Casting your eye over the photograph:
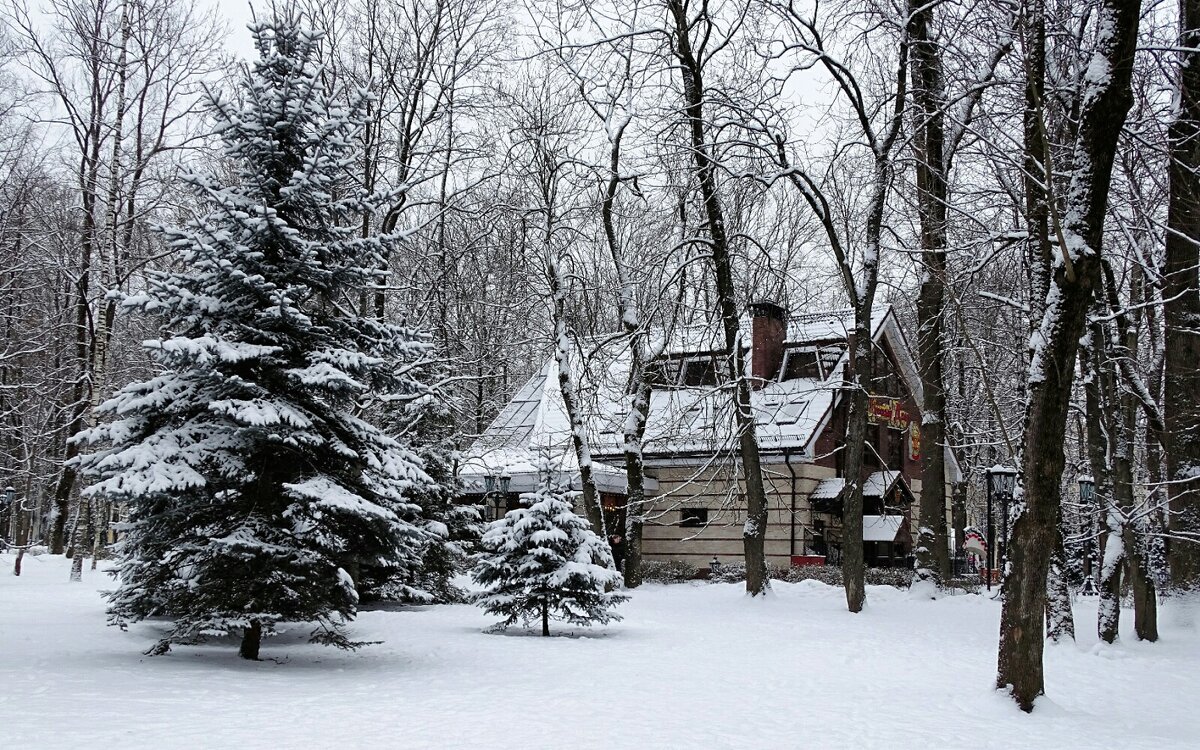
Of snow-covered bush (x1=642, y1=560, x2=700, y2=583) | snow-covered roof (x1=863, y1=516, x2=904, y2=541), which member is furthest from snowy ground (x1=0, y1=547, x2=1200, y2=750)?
snow-covered roof (x1=863, y1=516, x2=904, y2=541)

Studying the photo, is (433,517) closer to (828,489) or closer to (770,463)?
(770,463)

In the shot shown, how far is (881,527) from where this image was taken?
3086cm

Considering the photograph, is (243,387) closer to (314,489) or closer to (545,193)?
(314,489)

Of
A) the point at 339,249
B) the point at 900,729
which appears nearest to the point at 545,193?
the point at 339,249

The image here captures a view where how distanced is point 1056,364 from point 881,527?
22.9 metres

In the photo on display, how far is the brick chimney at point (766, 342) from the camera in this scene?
2981cm

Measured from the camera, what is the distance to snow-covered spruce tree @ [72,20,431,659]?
10.6 metres

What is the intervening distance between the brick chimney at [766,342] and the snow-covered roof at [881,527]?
18.3 feet

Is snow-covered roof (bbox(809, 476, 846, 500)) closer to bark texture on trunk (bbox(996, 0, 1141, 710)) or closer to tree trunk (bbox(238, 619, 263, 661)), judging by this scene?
bark texture on trunk (bbox(996, 0, 1141, 710))

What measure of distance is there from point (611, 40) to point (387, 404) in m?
8.77

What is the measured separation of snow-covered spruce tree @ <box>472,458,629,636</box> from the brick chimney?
1434 cm

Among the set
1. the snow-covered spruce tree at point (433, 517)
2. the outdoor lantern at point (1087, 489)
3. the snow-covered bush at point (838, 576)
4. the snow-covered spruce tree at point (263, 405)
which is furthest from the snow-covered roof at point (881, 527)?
the snow-covered spruce tree at point (263, 405)

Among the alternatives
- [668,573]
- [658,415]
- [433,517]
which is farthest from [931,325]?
[658,415]

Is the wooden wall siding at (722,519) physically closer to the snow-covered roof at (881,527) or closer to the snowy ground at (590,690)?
the snow-covered roof at (881,527)
